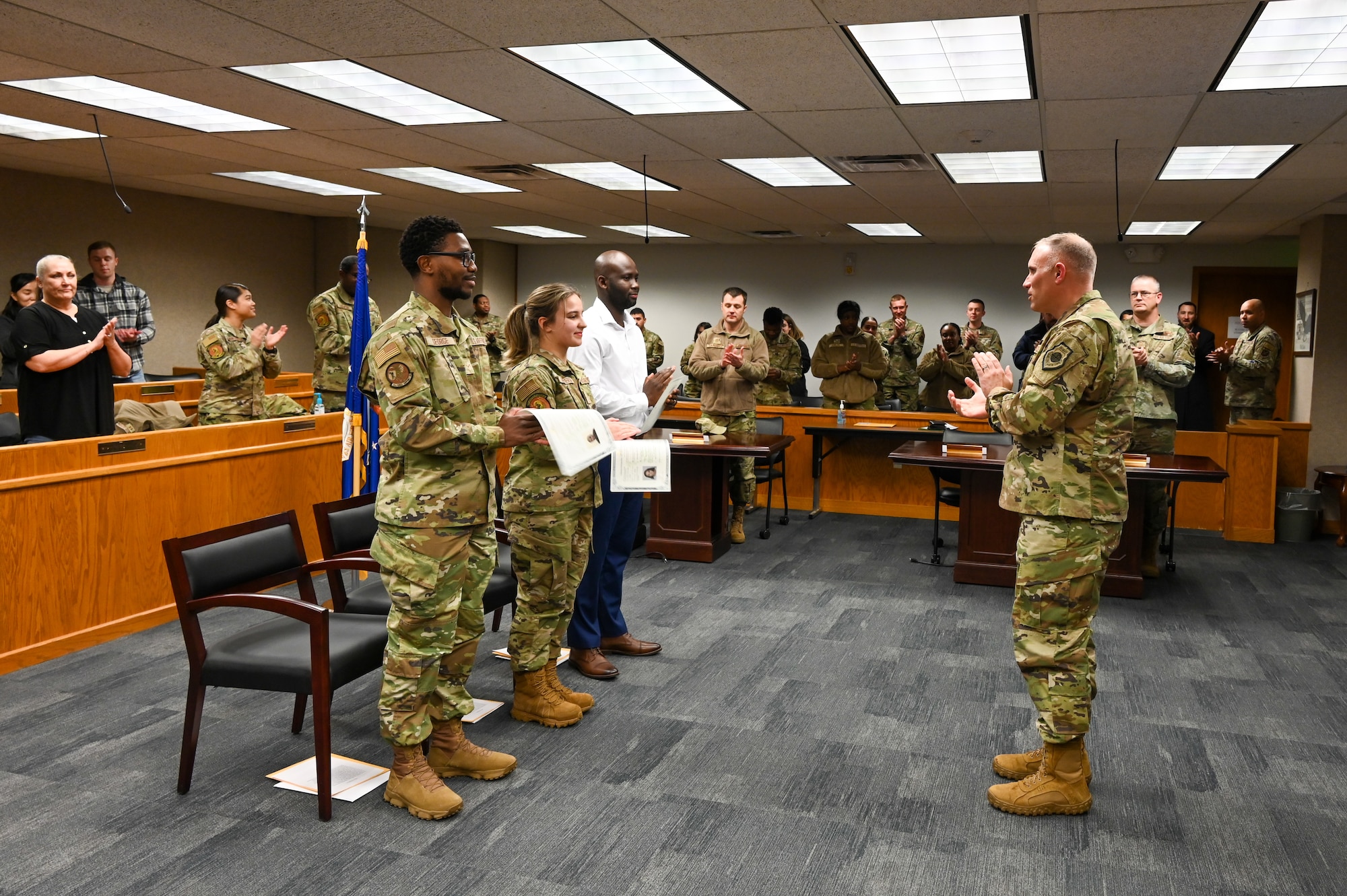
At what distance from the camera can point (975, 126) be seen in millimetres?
5547

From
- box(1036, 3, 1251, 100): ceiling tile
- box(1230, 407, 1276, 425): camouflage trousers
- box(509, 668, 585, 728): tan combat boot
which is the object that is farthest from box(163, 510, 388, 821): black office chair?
box(1230, 407, 1276, 425): camouflage trousers

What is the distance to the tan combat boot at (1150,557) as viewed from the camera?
6.27m

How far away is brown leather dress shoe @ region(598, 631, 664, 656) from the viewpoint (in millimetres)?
4516

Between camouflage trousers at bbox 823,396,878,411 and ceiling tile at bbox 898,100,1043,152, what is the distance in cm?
294

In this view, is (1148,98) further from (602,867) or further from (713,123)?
(602,867)

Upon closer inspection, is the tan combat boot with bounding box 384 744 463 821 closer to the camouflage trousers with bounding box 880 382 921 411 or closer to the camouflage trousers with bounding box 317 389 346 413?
the camouflage trousers with bounding box 317 389 346 413

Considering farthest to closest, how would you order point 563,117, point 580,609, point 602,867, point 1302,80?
point 563,117 < point 1302,80 < point 580,609 < point 602,867

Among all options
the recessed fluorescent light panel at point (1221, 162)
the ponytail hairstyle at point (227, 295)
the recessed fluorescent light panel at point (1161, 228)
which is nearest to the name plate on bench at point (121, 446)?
the ponytail hairstyle at point (227, 295)

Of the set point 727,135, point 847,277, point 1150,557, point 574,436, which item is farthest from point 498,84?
point 847,277

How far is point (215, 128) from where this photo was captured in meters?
6.39

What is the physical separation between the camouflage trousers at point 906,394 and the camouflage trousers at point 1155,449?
3799 millimetres

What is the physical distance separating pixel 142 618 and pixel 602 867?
3091 millimetres

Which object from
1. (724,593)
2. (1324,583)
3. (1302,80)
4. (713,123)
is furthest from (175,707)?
(1324,583)

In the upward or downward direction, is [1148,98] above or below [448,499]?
above
